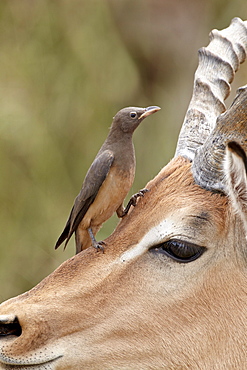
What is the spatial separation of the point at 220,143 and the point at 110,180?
1.60ft

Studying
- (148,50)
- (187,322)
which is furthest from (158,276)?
(148,50)

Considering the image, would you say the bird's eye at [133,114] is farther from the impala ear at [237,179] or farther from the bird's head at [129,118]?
the impala ear at [237,179]

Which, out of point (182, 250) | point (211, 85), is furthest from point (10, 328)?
point (211, 85)

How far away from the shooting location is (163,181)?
2.44m

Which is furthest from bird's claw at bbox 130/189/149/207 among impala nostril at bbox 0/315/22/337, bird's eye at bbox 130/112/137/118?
impala nostril at bbox 0/315/22/337

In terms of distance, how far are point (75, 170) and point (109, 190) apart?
4.84m

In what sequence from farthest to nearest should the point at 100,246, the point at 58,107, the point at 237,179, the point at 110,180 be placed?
the point at 58,107, the point at 110,180, the point at 100,246, the point at 237,179

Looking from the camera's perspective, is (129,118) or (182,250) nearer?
(182,250)

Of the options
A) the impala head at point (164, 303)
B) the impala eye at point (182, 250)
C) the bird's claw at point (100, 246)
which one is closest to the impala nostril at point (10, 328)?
the impala head at point (164, 303)

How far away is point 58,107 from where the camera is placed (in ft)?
25.0

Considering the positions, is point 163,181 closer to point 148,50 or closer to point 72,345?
point 72,345

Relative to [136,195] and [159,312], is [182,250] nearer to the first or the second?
[159,312]

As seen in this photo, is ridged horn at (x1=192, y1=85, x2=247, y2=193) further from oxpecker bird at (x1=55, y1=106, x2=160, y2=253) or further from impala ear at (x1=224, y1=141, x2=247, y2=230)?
oxpecker bird at (x1=55, y1=106, x2=160, y2=253)

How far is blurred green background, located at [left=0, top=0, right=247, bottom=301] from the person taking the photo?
23.9ft
